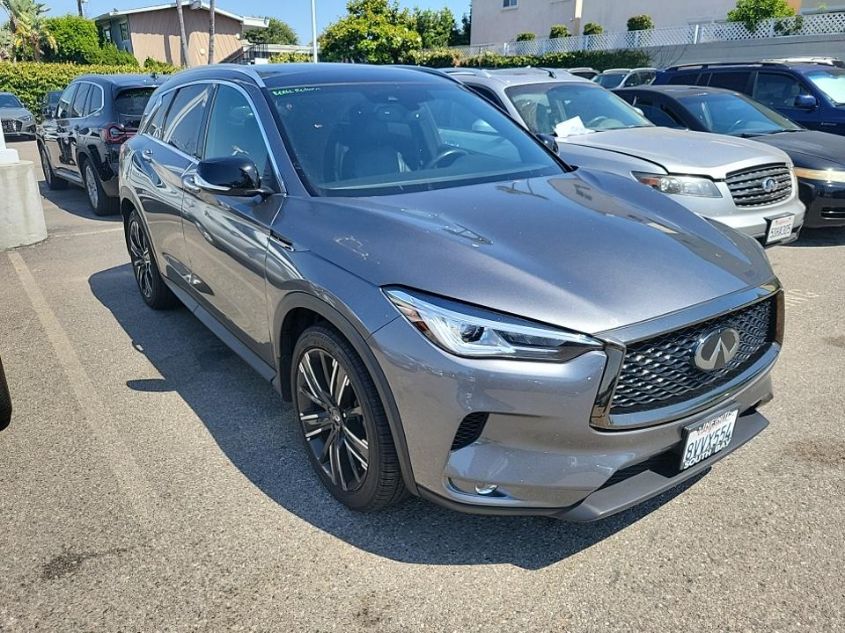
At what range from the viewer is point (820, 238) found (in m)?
7.54

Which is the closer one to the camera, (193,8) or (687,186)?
(687,186)

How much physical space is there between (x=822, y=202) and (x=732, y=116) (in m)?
1.72

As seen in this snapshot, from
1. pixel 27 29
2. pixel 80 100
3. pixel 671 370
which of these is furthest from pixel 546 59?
pixel 27 29

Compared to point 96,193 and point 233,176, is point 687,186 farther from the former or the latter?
point 96,193

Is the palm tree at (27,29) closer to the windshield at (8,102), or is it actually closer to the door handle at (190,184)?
the windshield at (8,102)

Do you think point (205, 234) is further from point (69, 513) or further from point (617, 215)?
point (617, 215)

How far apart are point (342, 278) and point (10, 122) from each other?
72.0ft

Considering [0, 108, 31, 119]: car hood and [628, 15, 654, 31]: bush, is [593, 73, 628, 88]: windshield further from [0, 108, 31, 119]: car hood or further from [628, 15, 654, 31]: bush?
[0, 108, 31, 119]: car hood

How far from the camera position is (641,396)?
235 centimetres

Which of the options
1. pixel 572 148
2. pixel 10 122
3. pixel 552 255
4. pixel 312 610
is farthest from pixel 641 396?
pixel 10 122

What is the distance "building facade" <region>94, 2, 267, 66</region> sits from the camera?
44.4 m

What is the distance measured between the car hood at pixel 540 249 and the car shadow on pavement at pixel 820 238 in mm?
4909

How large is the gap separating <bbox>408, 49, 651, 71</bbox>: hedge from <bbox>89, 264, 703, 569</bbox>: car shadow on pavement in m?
24.2

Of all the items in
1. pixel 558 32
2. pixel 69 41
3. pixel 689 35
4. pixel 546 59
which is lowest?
pixel 546 59
